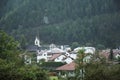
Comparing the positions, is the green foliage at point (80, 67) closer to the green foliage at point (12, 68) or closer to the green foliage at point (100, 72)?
the green foliage at point (100, 72)

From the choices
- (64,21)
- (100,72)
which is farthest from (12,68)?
(64,21)

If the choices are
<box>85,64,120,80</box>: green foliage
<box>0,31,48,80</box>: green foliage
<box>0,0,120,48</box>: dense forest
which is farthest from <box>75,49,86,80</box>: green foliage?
<box>0,0,120,48</box>: dense forest

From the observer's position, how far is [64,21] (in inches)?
→ 3332

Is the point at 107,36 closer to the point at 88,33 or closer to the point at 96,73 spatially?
the point at 88,33

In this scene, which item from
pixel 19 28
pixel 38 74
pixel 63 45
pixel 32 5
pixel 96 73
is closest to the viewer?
pixel 96 73

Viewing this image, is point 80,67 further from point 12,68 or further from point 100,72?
point 12,68

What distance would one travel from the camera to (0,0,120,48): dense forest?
72.0m

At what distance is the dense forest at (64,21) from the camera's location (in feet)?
236

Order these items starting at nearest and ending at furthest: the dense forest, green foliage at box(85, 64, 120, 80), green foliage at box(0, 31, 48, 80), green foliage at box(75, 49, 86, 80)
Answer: green foliage at box(85, 64, 120, 80) → green foliage at box(75, 49, 86, 80) → green foliage at box(0, 31, 48, 80) → the dense forest

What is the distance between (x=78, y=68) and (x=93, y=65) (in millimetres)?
497

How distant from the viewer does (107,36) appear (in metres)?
70.7

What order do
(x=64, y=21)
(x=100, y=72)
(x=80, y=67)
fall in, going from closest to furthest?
(x=100, y=72), (x=80, y=67), (x=64, y=21)

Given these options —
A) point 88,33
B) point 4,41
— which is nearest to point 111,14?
point 88,33

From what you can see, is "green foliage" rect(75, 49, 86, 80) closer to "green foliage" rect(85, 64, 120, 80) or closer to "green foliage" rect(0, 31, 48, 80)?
"green foliage" rect(85, 64, 120, 80)
